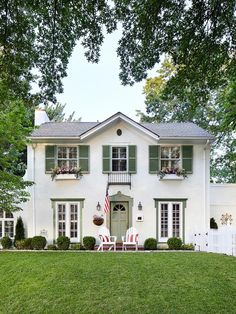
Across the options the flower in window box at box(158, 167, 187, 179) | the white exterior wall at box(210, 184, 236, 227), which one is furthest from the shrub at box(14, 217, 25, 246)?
the white exterior wall at box(210, 184, 236, 227)

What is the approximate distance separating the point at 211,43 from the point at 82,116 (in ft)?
120

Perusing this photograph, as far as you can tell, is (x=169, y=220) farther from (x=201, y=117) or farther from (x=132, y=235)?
(x=201, y=117)

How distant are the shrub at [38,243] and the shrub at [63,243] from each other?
0.68 m

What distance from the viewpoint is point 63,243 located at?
16266 millimetres

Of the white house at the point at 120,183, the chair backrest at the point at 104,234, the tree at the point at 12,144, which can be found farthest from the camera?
the white house at the point at 120,183

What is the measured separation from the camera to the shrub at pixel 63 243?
16.3m

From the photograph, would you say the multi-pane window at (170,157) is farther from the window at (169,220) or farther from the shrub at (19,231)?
the shrub at (19,231)

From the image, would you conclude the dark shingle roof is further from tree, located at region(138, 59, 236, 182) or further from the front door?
tree, located at region(138, 59, 236, 182)

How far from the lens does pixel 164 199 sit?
17344mm

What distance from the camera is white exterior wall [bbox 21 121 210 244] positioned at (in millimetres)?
17266

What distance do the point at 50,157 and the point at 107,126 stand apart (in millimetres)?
2959

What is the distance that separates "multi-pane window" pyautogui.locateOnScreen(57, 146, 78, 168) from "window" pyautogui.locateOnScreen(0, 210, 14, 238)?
11.3 ft

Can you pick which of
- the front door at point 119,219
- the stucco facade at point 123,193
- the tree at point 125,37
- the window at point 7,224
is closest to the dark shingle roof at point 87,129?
Answer: the stucco facade at point 123,193

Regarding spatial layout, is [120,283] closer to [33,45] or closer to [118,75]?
[118,75]
